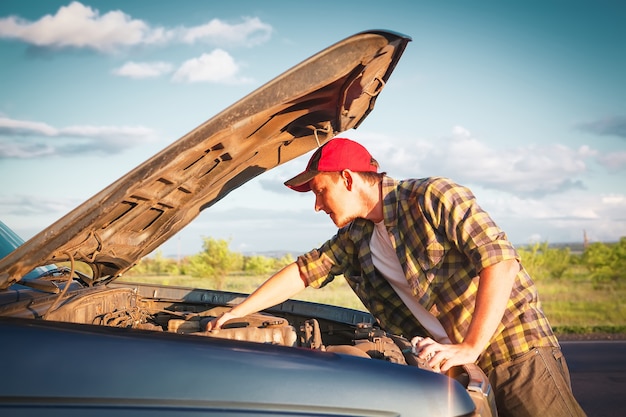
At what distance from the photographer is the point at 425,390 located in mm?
1849

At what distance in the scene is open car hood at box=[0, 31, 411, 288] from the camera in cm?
217

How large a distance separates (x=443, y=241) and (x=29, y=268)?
1662 millimetres

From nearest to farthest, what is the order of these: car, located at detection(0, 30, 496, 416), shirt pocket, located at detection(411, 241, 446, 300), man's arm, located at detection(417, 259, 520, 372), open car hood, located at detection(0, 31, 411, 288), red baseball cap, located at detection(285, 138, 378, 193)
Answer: car, located at detection(0, 30, 496, 416)
open car hood, located at detection(0, 31, 411, 288)
man's arm, located at detection(417, 259, 520, 372)
shirt pocket, located at detection(411, 241, 446, 300)
red baseball cap, located at detection(285, 138, 378, 193)

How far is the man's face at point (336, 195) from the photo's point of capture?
2.89m

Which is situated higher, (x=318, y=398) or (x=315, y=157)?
(x=315, y=157)

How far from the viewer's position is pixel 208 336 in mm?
2066

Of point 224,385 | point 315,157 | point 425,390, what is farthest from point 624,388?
point 224,385

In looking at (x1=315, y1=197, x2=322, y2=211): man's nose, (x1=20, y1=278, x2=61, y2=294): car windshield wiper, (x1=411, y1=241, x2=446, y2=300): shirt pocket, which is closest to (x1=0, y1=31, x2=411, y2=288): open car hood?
(x1=20, y1=278, x2=61, y2=294): car windshield wiper

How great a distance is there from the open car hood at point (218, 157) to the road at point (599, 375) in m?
4.13

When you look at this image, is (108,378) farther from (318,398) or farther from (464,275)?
(464,275)

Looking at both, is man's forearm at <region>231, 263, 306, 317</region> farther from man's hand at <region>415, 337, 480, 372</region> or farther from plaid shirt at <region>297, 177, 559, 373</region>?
man's hand at <region>415, 337, 480, 372</region>

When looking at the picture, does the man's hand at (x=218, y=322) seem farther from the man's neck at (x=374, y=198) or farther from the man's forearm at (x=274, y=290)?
the man's neck at (x=374, y=198)

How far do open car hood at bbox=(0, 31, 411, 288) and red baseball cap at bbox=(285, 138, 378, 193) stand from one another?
0.10 meters

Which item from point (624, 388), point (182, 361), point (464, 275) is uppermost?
point (464, 275)
